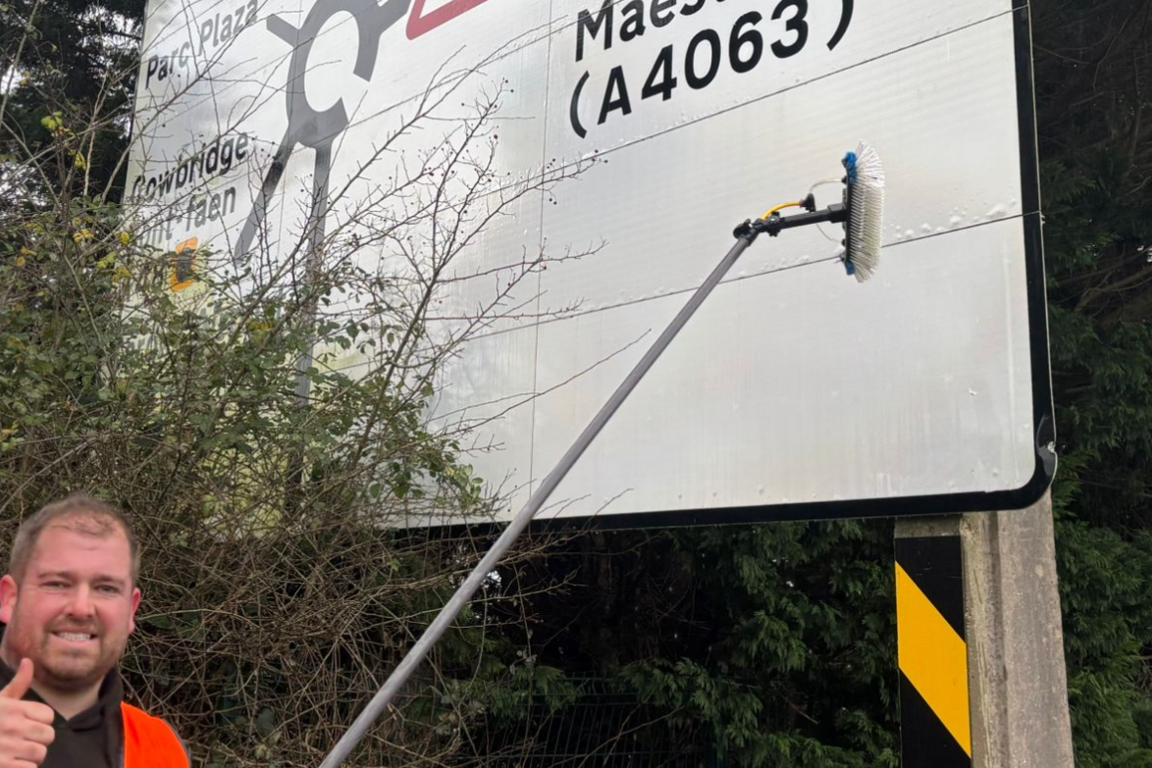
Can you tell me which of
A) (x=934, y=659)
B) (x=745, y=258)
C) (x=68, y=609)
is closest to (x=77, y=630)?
(x=68, y=609)

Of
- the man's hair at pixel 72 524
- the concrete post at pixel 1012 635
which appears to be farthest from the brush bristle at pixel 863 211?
the man's hair at pixel 72 524

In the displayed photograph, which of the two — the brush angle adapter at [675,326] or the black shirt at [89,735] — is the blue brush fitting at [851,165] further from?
the black shirt at [89,735]

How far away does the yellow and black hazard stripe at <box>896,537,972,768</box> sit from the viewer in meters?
3.76

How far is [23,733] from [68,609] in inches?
11.2

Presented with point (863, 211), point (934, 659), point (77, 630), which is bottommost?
point (934, 659)

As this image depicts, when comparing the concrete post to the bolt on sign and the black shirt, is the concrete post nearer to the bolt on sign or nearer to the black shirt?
the bolt on sign

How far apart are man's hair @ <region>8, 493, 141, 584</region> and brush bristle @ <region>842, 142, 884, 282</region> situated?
2.82 m

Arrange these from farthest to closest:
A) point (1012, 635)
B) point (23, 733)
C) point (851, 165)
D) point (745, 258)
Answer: point (745, 258), point (851, 165), point (1012, 635), point (23, 733)

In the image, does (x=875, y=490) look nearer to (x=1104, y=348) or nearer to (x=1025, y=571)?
(x=1025, y=571)

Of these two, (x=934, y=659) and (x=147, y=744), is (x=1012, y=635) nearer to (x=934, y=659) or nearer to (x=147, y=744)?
(x=934, y=659)

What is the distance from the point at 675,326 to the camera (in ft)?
10.1

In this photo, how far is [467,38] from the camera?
6711 mm

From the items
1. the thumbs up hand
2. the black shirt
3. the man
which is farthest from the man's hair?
the thumbs up hand

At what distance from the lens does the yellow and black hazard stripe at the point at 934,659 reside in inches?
148
